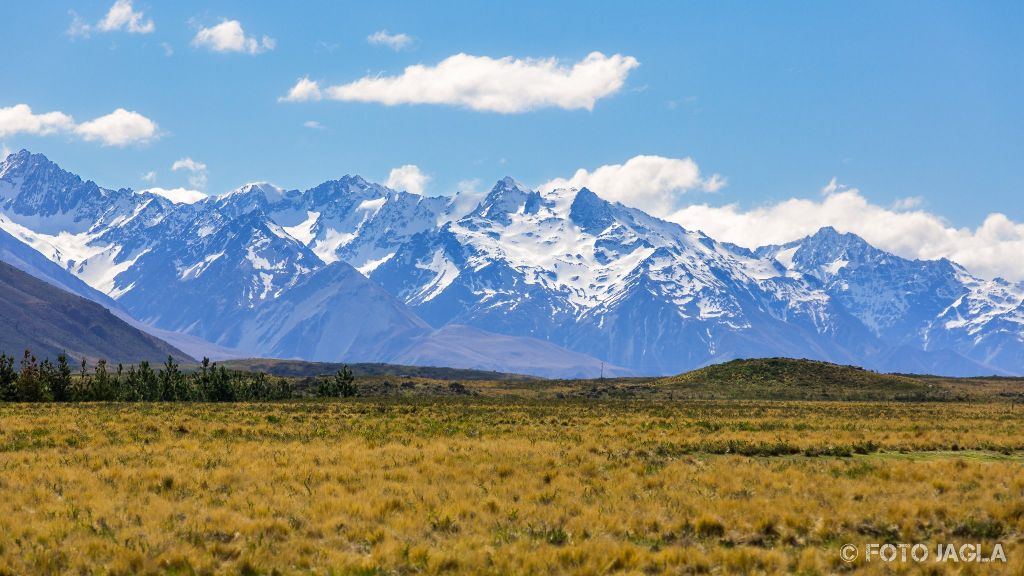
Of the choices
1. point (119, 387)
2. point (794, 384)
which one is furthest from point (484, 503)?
point (794, 384)

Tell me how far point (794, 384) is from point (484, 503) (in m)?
110

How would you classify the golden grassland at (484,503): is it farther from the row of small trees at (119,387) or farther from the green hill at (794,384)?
the green hill at (794,384)

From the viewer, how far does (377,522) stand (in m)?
18.5

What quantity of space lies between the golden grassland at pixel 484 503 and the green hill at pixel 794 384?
75.0 metres

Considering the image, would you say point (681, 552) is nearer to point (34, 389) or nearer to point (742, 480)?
point (742, 480)

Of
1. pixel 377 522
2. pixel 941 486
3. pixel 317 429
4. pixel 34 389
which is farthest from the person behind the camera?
pixel 34 389

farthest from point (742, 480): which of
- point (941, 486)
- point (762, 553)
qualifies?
point (762, 553)

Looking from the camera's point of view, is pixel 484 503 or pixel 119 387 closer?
pixel 484 503

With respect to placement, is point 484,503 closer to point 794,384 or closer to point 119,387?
point 119,387

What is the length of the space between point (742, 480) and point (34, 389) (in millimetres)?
70277

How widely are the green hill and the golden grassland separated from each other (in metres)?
75.0

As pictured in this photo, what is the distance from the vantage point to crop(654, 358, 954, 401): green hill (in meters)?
108

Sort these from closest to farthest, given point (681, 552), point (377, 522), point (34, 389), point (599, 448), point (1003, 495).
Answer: point (681, 552) → point (377, 522) → point (1003, 495) → point (599, 448) → point (34, 389)

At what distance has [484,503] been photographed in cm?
2028
